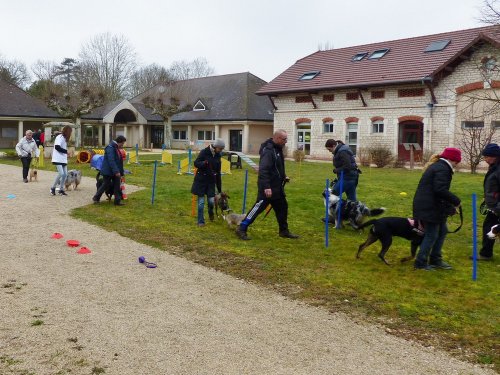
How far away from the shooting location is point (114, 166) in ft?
37.8

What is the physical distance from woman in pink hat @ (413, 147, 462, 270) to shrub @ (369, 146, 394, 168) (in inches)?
839

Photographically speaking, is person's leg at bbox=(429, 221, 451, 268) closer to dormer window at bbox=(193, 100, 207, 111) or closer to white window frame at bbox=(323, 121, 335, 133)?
white window frame at bbox=(323, 121, 335, 133)

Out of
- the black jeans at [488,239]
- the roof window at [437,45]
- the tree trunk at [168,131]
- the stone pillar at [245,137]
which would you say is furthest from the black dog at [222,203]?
the tree trunk at [168,131]

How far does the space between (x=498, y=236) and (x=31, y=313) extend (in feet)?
20.2

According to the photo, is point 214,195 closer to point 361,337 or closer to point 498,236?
point 498,236

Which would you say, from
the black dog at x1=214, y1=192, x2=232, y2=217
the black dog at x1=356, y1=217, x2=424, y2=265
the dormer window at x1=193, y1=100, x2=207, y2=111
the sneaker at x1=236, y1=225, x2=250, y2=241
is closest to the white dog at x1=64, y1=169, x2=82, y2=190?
the black dog at x1=214, y1=192, x2=232, y2=217

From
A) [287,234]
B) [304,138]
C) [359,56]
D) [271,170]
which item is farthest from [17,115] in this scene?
[271,170]

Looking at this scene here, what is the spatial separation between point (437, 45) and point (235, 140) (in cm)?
1881

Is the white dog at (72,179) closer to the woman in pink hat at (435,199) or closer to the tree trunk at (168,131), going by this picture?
the woman in pink hat at (435,199)

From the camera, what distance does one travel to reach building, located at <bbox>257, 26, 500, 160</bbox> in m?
27.9

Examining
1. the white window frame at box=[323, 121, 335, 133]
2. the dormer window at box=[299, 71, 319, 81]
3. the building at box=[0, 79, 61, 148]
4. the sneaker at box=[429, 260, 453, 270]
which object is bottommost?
the sneaker at box=[429, 260, 453, 270]

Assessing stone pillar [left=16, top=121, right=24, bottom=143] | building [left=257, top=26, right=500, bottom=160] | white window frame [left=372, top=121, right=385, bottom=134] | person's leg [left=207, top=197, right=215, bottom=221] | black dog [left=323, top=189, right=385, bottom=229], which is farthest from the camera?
stone pillar [left=16, top=121, right=24, bottom=143]

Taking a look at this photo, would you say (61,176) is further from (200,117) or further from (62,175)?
(200,117)

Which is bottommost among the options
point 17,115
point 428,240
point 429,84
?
point 428,240
